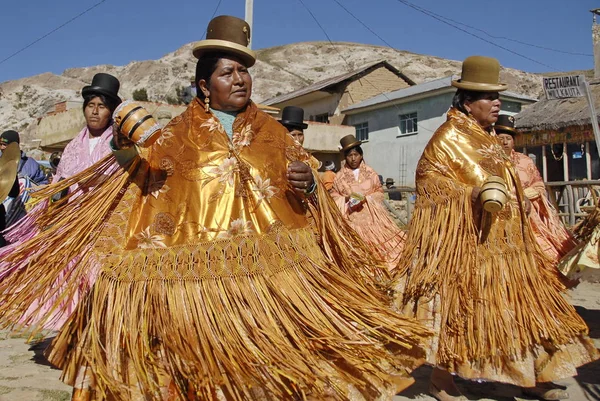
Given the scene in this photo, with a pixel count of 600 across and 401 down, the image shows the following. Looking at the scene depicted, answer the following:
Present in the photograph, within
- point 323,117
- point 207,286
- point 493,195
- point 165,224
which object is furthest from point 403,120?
point 207,286

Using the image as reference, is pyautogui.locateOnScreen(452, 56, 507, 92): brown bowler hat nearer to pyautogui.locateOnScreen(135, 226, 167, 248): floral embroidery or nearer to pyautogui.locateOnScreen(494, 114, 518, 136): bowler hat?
pyautogui.locateOnScreen(135, 226, 167, 248): floral embroidery

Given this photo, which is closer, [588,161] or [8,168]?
Answer: [8,168]

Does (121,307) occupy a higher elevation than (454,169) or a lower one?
lower

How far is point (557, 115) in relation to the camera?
60.9 ft

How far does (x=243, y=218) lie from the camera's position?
2.95 meters

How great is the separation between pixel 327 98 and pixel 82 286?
28875mm

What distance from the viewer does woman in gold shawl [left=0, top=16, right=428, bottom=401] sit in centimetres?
262

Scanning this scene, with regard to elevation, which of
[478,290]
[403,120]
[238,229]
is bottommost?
[478,290]

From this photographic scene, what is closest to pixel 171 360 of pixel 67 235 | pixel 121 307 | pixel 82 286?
pixel 121 307

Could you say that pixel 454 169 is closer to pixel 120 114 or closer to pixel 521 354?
pixel 521 354

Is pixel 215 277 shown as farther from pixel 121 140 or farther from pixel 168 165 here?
pixel 121 140

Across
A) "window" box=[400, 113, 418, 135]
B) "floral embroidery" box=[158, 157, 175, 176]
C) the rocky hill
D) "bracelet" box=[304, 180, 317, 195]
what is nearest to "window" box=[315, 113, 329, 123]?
"window" box=[400, 113, 418, 135]

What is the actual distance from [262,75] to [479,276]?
70002 mm

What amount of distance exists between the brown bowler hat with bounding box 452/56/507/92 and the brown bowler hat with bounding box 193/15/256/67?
5.61 feet
